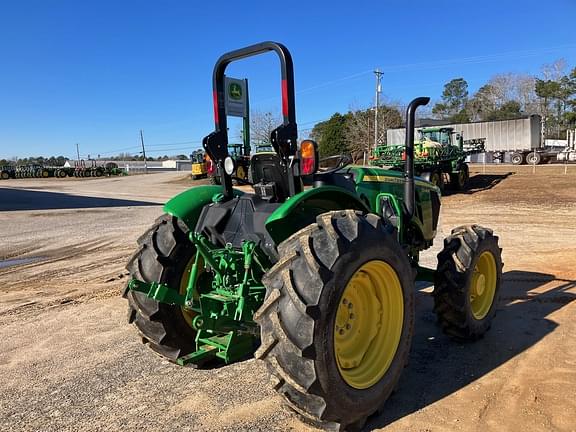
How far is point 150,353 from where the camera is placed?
14.5 ft

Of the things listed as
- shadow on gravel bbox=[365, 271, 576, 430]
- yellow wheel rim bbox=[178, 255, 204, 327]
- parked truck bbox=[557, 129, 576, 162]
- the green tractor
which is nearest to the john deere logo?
the green tractor

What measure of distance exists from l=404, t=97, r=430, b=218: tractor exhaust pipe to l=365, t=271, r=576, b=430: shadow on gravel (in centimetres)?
124

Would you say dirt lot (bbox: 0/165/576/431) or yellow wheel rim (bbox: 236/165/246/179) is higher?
yellow wheel rim (bbox: 236/165/246/179)

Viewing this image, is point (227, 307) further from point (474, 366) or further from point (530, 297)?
point (530, 297)

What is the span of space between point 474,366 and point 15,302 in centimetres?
557

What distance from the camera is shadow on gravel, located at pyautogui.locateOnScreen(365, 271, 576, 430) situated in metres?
3.43

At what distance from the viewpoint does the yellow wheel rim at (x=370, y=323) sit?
3148mm

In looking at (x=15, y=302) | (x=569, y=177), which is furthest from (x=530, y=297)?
(x=569, y=177)

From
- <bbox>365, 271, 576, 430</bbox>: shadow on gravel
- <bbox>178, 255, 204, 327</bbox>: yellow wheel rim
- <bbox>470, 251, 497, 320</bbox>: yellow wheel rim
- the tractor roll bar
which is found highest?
the tractor roll bar

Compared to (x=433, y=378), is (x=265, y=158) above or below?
above

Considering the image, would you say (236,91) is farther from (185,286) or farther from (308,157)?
(308,157)

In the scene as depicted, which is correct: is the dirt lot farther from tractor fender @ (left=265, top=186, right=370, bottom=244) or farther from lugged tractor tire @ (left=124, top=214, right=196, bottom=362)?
tractor fender @ (left=265, top=186, right=370, bottom=244)

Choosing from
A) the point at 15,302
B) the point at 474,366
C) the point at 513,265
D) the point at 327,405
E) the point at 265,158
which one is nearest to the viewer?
the point at 327,405

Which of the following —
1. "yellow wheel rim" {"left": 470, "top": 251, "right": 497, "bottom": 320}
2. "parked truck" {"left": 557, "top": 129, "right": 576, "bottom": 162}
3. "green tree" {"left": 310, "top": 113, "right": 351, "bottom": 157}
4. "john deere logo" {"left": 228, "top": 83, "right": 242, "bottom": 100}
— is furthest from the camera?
"green tree" {"left": 310, "top": 113, "right": 351, "bottom": 157}
